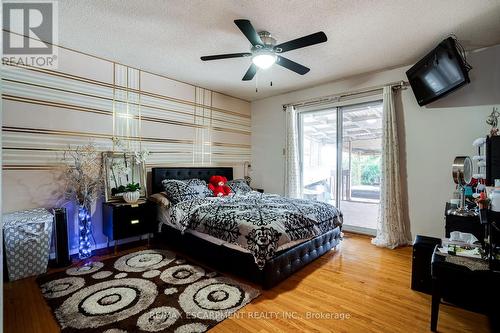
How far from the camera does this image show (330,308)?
221 cm

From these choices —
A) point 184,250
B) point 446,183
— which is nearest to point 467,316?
point 446,183

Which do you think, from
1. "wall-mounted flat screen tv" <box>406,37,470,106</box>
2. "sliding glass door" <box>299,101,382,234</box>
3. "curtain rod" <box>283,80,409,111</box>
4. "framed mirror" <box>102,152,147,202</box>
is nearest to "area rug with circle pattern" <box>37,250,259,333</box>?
"framed mirror" <box>102,152,147,202</box>

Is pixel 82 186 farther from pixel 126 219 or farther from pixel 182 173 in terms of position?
pixel 182 173

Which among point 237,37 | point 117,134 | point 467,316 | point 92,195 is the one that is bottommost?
point 467,316

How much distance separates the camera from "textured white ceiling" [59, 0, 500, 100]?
2416mm

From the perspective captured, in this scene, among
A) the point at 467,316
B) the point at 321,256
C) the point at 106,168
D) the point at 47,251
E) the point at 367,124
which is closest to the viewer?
the point at 467,316

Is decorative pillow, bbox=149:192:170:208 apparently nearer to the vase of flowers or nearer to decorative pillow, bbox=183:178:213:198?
decorative pillow, bbox=183:178:213:198

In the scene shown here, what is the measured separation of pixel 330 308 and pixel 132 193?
284 cm

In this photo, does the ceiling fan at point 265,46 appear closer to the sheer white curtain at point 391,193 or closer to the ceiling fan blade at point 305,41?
the ceiling fan blade at point 305,41

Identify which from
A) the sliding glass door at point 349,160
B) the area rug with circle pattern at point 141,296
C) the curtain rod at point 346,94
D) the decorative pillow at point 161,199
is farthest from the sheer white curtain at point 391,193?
the decorative pillow at point 161,199

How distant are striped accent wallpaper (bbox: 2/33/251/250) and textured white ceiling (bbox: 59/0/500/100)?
348 mm

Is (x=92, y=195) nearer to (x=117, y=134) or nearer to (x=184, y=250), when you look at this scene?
(x=117, y=134)

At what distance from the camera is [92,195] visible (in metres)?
3.40

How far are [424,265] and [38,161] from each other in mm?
4445
